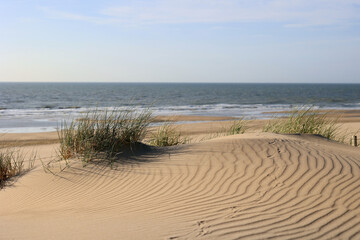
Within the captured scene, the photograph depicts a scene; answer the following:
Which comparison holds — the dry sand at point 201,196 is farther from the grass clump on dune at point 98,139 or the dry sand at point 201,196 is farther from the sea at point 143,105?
the sea at point 143,105

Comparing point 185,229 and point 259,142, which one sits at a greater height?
point 259,142

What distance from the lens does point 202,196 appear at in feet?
16.3

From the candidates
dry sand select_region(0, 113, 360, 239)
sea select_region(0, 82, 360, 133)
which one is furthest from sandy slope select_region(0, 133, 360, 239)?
sea select_region(0, 82, 360, 133)

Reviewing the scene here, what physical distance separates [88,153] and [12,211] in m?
2.05

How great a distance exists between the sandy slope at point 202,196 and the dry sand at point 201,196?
12 millimetres

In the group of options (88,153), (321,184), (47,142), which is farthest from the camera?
(47,142)

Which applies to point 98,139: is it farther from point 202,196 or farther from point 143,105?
point 143,105

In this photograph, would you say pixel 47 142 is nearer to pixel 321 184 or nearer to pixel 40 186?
pixel 40 186

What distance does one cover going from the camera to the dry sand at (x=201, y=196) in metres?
3.95

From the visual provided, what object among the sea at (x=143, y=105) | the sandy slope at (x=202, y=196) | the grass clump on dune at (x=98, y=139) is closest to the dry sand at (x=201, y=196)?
the sandy slope at (x=202, y=196)

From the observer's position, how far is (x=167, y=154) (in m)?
7.09

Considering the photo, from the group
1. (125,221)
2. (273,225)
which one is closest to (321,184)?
(273,225)

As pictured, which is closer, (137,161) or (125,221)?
(125,221)

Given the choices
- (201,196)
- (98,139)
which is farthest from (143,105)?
(201,196)
